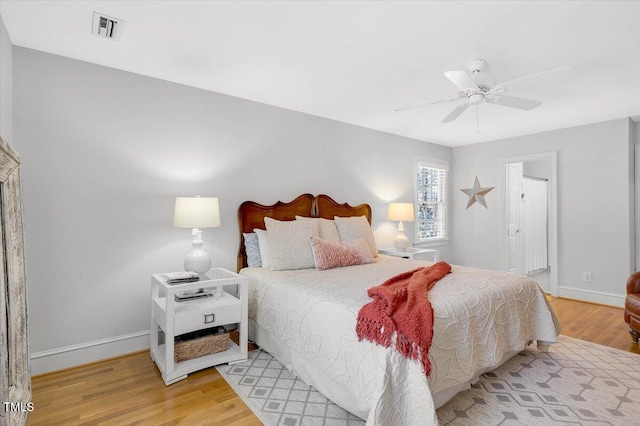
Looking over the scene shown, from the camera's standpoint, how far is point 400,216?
476cm

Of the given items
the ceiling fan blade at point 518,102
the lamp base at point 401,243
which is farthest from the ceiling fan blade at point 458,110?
the lamp base at point 401,243

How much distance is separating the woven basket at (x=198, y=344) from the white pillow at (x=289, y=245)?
77 cm

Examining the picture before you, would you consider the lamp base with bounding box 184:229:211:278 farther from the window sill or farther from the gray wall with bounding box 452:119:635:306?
the gray wall with bounding box 452:119:635:306

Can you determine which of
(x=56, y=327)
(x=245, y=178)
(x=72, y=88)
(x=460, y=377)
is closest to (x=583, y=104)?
(x=460, y=377)

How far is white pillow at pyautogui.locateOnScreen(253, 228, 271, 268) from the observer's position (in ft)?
10.8

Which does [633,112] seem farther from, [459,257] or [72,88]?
[72,88]

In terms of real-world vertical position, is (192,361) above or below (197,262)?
below

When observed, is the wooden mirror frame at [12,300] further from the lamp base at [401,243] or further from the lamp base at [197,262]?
the lamp base at [401,243]

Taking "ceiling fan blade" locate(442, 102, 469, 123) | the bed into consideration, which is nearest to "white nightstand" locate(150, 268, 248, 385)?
the bed

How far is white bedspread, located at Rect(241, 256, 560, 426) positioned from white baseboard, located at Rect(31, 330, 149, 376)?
0.99 meters

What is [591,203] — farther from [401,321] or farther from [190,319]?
[190,319]

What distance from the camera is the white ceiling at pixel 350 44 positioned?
2.01 meters

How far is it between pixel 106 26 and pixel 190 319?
207 centimetres

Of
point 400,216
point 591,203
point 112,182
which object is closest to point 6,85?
point 112,182
